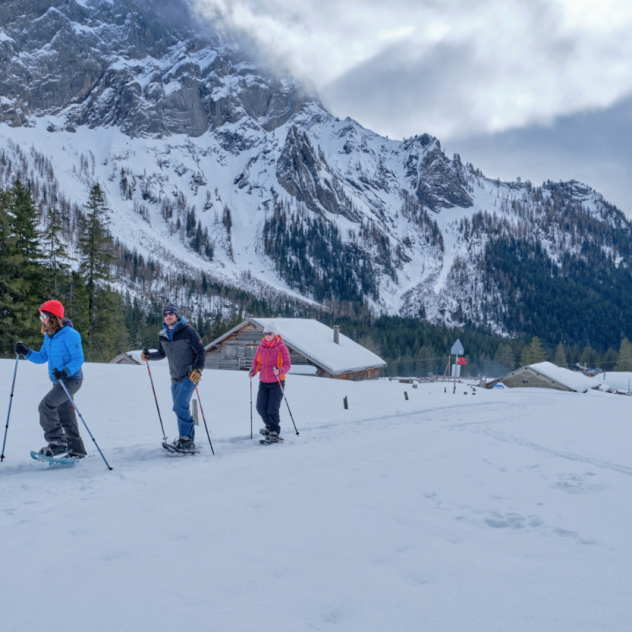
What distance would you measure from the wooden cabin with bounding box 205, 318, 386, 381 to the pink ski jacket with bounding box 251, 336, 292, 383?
20.9 m

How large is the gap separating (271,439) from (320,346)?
79.8 feet

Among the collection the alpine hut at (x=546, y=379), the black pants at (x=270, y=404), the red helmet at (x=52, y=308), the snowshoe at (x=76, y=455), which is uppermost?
the red helmet at (x=52, y=308)

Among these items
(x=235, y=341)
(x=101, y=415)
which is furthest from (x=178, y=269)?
(x=101, y=415)

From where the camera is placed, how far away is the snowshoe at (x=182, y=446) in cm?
673

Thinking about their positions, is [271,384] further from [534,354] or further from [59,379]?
[534,354]

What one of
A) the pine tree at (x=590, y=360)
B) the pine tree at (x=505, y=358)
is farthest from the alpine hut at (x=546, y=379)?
the pine tree at (x=590, y=360)

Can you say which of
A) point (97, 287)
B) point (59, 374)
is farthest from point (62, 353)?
point (97, 287)

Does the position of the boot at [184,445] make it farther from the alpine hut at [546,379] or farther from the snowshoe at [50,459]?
the alpine hut at [546,379]

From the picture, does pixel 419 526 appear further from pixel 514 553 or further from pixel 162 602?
pixel 162 602

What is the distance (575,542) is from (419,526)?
4.04ft

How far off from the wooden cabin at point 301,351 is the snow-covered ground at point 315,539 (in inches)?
877

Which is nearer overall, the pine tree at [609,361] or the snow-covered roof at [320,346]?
the snow-covered roof at [320,346]

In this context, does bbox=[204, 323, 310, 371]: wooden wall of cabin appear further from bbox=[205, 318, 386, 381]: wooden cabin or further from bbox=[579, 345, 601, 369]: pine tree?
bbox=[579, 345, 601, 369]: pine tree

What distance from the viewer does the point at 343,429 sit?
10070mm
